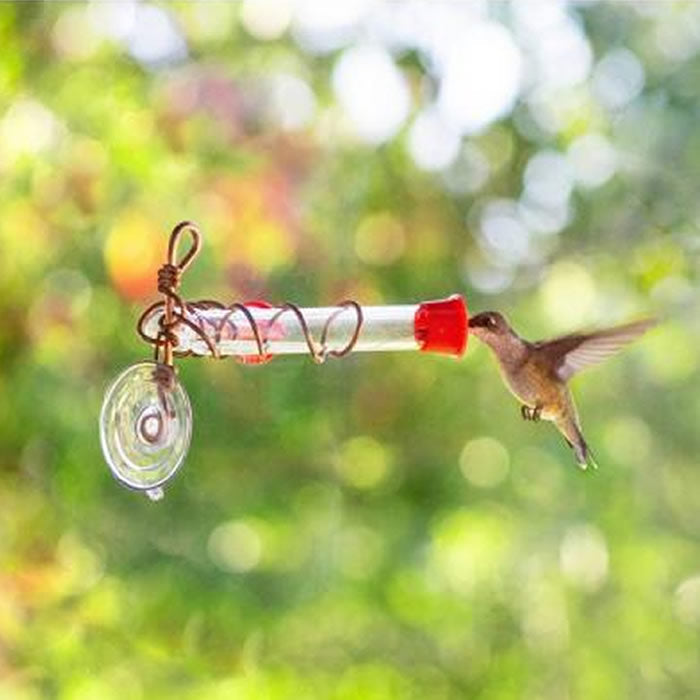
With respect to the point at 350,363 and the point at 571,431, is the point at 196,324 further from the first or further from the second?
the point at 350,363

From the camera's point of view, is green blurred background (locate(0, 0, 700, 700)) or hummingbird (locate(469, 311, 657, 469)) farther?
green blurred background (locate(0, 0, 700, 700))

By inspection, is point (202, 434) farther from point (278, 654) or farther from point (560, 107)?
point (560, 107)

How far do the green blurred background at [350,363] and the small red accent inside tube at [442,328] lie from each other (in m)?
1.03

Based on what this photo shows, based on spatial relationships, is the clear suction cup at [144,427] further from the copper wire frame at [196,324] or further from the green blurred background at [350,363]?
the green blurred background at [350,363]

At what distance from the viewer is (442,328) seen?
870 millimetres

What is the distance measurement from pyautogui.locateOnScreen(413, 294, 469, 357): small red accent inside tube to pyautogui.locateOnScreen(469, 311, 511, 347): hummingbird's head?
0.03 metres

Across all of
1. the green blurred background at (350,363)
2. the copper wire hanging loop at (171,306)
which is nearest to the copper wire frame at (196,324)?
the copper wire hanging loop at (171,306)

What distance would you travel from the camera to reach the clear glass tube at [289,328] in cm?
87

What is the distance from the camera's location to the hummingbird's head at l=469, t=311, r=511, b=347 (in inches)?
36.1

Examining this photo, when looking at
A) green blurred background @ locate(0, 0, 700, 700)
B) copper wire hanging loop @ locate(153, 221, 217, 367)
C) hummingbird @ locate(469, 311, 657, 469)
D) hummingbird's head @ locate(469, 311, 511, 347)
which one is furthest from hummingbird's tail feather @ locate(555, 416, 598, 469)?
green blurred background @ locate(0, 0, 700, 700)

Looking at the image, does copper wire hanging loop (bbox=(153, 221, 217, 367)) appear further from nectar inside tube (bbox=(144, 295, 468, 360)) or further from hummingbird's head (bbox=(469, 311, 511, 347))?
hummingbird's head (bbox=(469, 311, 511, 347))

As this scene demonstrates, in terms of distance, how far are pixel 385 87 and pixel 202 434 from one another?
465 mm

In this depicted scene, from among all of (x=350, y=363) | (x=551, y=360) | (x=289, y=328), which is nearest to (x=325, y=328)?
(x=289, y=328)

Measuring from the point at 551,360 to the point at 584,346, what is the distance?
33 mm
